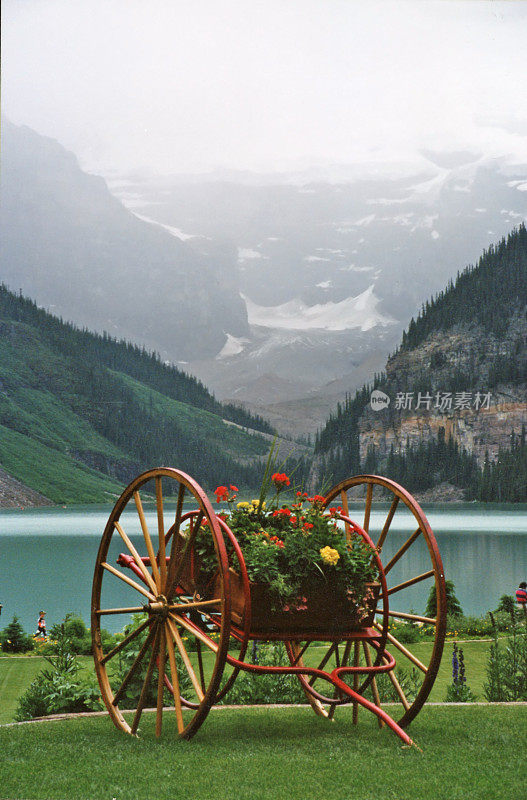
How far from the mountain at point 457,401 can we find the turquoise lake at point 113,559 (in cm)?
5550

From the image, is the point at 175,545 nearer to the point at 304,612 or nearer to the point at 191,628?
the point at 191,628

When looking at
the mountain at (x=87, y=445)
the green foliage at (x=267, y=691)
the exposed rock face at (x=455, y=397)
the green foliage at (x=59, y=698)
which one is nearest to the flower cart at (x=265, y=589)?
the green foliage at (x=59, y=698)

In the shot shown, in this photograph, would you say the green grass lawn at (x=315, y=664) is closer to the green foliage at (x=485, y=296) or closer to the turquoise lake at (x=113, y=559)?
the turquoise lake at (x=113, y=559)

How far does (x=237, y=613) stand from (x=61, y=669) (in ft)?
12.4

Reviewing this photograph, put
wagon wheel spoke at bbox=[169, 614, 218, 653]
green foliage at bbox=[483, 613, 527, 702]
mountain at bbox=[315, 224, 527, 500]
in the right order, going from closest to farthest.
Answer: wagon wheel spoke at bbox=[169, 614, 218, 653]
green foliage at bbox=[483, 613, 527, 702]
mountain at bbox=[315, 224, 527, 500]

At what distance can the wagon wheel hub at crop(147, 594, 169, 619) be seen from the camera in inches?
266

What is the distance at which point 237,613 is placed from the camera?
661cm

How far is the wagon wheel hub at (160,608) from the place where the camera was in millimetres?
6768

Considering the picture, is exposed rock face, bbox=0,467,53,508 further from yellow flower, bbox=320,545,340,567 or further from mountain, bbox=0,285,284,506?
yellow flower, bbox=320,545,340,567

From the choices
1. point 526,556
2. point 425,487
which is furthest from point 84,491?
point 526,556

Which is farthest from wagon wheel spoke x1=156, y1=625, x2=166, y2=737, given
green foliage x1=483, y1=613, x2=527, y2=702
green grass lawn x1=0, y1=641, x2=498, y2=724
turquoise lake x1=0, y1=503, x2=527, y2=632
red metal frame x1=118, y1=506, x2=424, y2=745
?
turquoise lake x1=0, y1=503, x2=527, y2=632

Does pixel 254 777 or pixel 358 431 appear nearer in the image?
pixel 254 777

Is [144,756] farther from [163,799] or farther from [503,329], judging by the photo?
[503,329]

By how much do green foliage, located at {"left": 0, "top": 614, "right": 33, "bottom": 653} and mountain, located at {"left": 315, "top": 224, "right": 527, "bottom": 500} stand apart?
402ft
